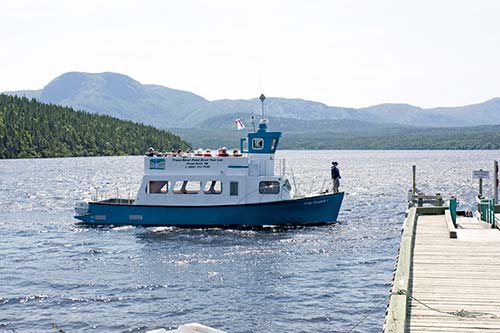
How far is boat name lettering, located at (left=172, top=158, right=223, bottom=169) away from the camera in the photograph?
4197cm

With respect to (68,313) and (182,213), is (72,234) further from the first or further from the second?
(68,313)

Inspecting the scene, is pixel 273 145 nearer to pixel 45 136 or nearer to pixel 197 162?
pixel 197 162

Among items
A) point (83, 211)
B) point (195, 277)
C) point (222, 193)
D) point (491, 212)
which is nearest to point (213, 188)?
point (222, 193)

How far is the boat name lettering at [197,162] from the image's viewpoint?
138ft

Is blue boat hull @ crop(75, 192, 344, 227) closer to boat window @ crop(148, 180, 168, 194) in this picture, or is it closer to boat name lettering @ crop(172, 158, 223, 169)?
boat window @ crop(148, 180, 168, 194)

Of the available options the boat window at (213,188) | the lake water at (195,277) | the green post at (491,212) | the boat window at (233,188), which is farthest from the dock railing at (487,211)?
the boat window at (213,188)

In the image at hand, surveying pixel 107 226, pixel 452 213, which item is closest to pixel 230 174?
pixel 107 226

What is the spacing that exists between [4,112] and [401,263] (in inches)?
7008

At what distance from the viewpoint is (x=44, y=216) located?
53.4 metres

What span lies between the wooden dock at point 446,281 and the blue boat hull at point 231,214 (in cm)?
1679

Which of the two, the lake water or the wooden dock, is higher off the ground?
the wooden dock

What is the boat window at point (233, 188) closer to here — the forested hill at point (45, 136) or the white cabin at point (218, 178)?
the white cabin at point (218, 178)

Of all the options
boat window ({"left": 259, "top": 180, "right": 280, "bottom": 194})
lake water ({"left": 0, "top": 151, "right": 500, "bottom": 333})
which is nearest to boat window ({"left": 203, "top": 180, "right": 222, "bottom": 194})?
lake water ({"left": 0, "top": 151, "right": 500, "bottom": 333})

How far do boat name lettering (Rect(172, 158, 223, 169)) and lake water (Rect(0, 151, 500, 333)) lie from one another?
12.3 ft
